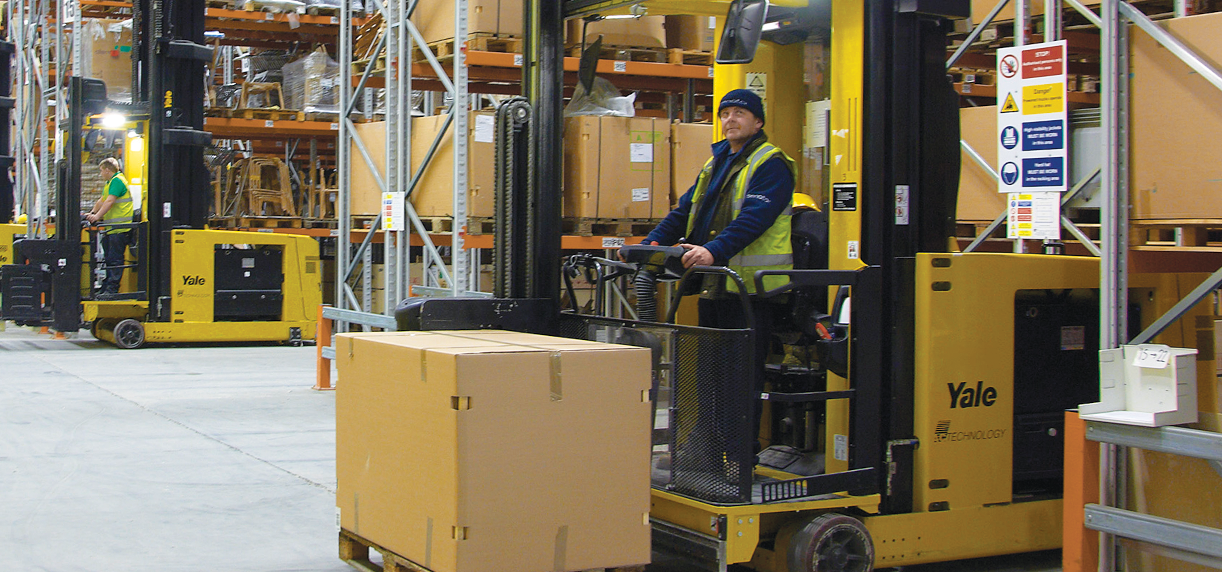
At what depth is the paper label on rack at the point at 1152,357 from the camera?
12.2 feet

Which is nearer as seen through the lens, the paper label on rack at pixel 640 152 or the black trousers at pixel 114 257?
the paper label on rack at pixel 640 152

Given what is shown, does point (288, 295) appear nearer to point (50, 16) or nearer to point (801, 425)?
point (50, 16)

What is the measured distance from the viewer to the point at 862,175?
174 inches

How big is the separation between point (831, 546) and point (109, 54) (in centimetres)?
1347

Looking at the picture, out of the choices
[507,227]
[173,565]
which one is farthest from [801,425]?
[173,565]

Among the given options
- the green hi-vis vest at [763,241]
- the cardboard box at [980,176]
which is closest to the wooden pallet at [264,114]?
the cardboard box at [980,176]

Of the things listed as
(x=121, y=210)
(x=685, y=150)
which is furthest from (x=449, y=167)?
(x=121, y=210)

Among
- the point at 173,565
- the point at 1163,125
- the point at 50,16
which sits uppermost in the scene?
the point at 50,16

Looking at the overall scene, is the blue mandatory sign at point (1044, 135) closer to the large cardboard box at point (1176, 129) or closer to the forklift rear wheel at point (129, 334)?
the large cardboard box at point (1176, 129)

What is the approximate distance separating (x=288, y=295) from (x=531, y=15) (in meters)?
9.79

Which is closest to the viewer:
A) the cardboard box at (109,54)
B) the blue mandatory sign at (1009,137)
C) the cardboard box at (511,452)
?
the cardboard box at (511,452)

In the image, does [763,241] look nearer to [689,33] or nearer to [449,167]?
[449,167]

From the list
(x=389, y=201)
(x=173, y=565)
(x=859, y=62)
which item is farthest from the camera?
(x=389, y=201)

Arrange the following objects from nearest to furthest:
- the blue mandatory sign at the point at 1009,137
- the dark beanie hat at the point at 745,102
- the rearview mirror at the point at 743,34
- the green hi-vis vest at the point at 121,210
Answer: the rearview mirror at the point at 743,34
the dark beanie hat at the point at 745,102
the blue mandatory sign at the point at 1009,137
the green hi-vis vest at the point at 121,210
